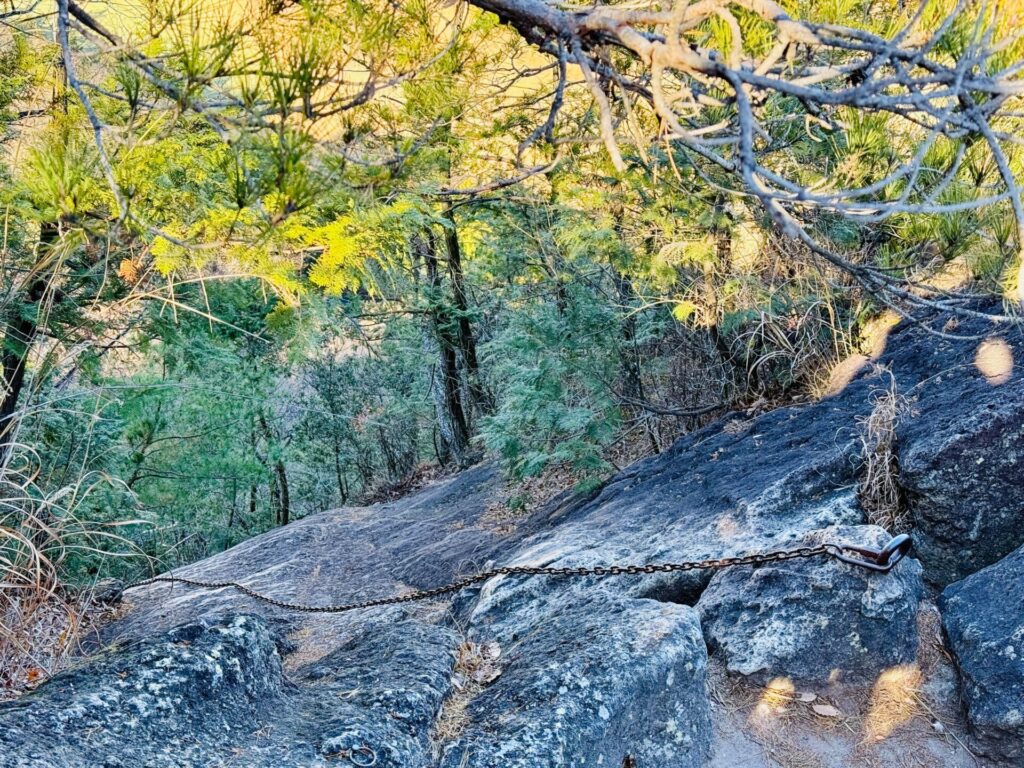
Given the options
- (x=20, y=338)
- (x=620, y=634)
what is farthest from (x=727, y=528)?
(x=20, y=338)

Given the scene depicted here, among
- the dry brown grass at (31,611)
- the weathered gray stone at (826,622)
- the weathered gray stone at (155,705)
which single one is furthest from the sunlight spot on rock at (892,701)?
the dry brown grass at (31,611)

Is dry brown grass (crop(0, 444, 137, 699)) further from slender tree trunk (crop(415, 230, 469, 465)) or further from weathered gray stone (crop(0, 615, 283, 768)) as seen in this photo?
slender tree trunk (crop(415, 230, 469, 465))

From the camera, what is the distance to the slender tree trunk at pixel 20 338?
212 inches

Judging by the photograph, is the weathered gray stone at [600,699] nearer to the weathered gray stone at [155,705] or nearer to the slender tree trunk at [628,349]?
the weathered gray stone at [155,705]

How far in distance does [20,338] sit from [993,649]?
6.76 metres

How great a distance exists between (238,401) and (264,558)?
4.35 metres

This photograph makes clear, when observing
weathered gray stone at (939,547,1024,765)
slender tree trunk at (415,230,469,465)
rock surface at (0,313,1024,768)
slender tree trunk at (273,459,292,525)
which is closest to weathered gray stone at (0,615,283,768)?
rock surface at (0,313,1024,768)

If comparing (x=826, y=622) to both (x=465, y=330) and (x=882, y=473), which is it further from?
(x=465, y=330)

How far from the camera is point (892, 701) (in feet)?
12.1

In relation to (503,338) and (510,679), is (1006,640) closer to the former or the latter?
(510,679)

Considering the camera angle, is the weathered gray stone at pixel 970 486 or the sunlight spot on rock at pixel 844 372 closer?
the weathered gray stone at pixel 970 486

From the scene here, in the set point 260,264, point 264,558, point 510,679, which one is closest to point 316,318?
point 260,264

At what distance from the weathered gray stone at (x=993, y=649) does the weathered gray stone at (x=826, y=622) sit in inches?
9.5

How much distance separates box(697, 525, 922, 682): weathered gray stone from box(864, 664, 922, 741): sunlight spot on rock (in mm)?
61
